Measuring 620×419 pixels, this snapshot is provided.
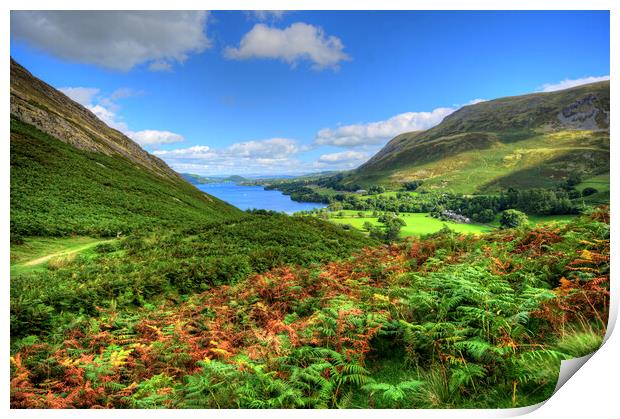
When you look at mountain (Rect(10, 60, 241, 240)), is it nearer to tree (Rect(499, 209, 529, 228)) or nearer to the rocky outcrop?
the rocky outcrop

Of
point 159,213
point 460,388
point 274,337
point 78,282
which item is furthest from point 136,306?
point 159,213

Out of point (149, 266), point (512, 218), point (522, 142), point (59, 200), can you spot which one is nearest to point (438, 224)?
point (512, 218)

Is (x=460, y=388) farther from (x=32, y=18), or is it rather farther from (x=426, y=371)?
(x=32, y=18)

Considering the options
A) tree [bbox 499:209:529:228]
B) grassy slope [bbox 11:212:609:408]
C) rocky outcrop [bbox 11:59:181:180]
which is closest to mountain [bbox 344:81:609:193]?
tree [bbox 499:209:529:228]

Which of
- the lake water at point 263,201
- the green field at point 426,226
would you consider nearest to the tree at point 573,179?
the green field at point 426,226

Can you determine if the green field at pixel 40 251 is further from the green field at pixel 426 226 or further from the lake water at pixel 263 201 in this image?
the green field at pixel 426 226

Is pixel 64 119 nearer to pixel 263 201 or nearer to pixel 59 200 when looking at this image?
pixel 263 201

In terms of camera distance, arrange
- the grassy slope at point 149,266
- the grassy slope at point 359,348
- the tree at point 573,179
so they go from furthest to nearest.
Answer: the tree at point 573,179
the grassy slope at point 149,266
the grassy slope at point 359,348
